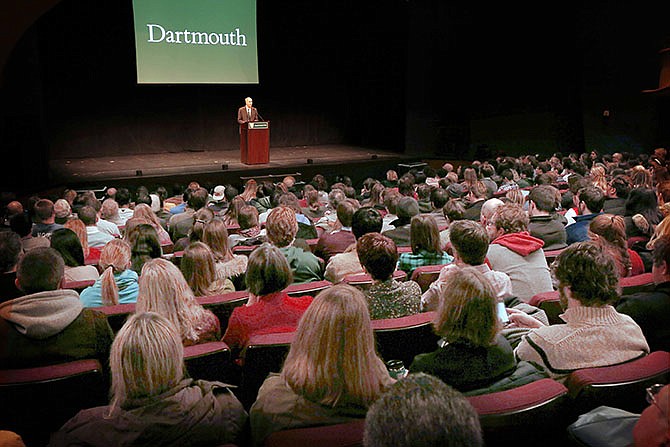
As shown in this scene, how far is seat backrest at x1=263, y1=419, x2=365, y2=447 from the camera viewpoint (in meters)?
1.59

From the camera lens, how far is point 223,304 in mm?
3100

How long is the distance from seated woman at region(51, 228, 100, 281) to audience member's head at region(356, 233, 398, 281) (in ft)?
6.32

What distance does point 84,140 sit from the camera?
13461 mm

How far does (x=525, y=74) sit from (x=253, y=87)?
21.1 feet

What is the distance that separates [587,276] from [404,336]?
770 millimetres

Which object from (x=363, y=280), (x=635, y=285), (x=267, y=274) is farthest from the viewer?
(x=363, y=280)

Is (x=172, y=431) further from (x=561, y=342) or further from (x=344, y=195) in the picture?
(x=344, y=195)

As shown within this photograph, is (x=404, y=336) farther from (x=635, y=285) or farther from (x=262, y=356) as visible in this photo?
(x=635, y=285)

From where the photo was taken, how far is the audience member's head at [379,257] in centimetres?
302

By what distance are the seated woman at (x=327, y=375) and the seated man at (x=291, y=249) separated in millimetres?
2003

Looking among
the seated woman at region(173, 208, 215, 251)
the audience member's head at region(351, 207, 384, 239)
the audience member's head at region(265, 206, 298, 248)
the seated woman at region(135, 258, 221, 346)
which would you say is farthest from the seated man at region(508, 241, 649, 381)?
the seated woman at region(173, 208, 215, 251)

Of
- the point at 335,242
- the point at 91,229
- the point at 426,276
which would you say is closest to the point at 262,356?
the point at 426,276

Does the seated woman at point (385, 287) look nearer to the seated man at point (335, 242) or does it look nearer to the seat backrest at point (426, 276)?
the seat backrest at point (426, 276)

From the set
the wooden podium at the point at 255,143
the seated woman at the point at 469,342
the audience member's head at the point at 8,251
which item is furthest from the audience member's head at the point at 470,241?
the wooden podium at the point at 255,143
